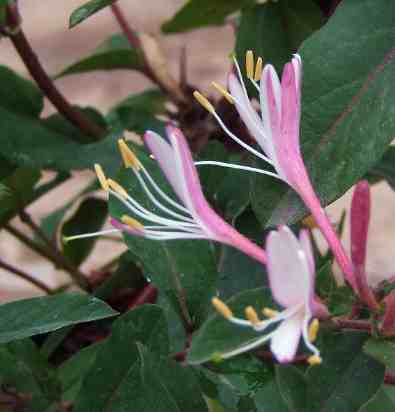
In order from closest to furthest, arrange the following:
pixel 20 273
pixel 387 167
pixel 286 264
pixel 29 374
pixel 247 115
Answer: pixel 286 264
pixel 247 115
pixel 29 374
pixel 387 167
pixel 20 273

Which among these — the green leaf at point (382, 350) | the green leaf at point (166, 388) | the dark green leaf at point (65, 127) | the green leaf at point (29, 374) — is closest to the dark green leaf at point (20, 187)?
the dark green leaf at point (65, 127)

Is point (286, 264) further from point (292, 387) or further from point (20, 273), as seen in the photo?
point (20, 273)

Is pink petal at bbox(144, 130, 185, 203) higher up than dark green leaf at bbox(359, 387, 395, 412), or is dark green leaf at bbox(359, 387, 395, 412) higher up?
pink petal at bbox(144, 130, 185, 203)

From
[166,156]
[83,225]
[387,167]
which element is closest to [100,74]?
[83,225]

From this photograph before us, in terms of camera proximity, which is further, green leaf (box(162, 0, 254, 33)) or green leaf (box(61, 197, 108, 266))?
green leaf (box(61, 197, 108, 266))

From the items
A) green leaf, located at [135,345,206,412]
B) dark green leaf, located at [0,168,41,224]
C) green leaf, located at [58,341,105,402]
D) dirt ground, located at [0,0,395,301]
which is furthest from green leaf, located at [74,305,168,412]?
dirt ground, located at [0,0,395,301]

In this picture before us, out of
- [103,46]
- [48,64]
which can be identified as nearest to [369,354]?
[103,46]

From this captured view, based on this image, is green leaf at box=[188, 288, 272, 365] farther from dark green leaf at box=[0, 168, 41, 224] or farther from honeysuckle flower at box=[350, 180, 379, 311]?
dark green leaf at box=[0, 168, 41, 224]
